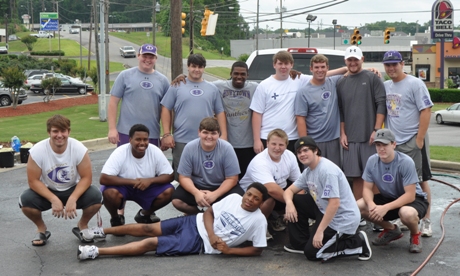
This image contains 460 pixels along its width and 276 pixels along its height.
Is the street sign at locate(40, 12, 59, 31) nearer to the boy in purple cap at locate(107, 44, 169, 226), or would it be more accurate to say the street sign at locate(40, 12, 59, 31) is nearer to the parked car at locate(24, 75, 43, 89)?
the parked car at locate(24, 75, 43, 89)

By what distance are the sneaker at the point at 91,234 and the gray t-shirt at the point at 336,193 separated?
2.48 meters

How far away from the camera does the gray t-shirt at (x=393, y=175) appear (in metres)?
6.88

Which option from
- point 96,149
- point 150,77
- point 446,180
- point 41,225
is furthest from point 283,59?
point 96,149

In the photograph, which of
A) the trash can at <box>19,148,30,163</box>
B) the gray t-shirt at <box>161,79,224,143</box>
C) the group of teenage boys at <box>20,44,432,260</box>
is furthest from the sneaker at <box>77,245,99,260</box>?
the trash can at <box>19,148,30,163</box>

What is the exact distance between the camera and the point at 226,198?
700 cm

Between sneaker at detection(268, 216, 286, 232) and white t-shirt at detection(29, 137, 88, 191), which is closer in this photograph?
white t-shirt at detection(29, 137, 88, 191)

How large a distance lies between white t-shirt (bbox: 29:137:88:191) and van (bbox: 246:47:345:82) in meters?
4.81

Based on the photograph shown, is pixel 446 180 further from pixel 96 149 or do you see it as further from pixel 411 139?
pixel 96 149

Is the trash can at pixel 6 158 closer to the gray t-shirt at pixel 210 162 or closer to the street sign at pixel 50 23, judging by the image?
the gray t-shirt at pixel 210 162

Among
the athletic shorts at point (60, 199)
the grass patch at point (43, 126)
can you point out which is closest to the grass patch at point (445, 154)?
the athletic shorts at point (60, 199)

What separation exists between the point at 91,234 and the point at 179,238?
112cm

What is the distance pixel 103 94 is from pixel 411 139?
21002mm

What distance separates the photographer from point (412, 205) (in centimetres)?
698

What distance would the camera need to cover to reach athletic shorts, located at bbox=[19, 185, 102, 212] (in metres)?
7.34
